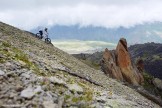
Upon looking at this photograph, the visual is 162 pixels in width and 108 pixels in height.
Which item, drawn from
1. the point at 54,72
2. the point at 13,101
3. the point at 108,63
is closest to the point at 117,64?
the point at 108,63

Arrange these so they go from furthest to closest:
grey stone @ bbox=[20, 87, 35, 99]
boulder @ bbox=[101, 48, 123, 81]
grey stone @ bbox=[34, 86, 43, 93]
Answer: boulder @ bbox=[101, 48, 123, 81], grey stone @ bbox=[34, 86, 43, 93], grey stone @ bbox=[20, 87, 35, 99]

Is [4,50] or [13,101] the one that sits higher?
[4,50]

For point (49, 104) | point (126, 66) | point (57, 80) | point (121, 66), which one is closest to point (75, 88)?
point (57, 80)

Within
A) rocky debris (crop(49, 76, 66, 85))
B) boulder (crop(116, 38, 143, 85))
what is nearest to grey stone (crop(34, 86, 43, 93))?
rocky debris (crop(49, 76, 66, 85))

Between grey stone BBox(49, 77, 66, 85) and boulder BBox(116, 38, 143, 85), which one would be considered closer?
grey stone BBox(49, 77, 66, 85)

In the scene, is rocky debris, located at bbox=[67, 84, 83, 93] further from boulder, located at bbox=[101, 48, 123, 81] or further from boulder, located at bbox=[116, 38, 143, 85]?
boulder, located at bbox=[116, 38, 143, 85]

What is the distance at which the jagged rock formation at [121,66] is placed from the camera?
109312mm

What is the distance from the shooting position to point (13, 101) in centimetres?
2209

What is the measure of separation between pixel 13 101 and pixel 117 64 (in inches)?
3722

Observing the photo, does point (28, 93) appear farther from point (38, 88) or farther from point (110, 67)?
point (110, 67)

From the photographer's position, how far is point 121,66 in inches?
4466

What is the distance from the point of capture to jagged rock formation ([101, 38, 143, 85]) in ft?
359

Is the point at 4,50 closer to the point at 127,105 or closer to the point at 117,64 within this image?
the point at 127,105

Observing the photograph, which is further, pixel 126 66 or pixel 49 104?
pixel 126 66
